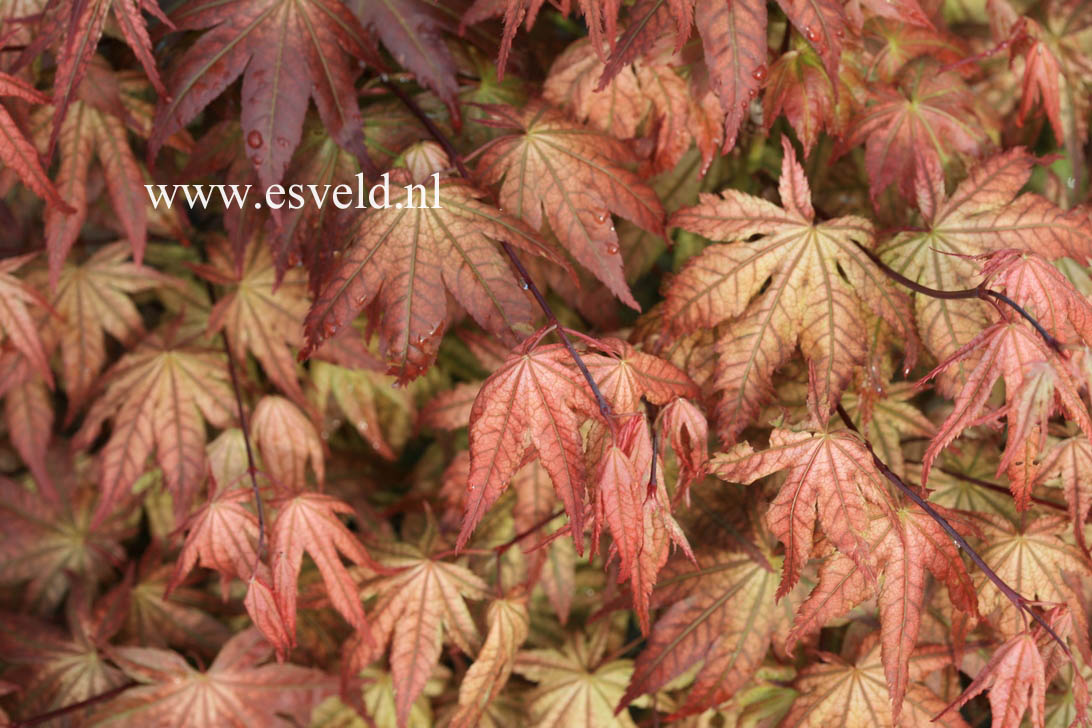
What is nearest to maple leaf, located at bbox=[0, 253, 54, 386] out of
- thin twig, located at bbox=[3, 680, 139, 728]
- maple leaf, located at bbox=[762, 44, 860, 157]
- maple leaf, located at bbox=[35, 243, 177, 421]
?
maple leaf, located at bbox=[35, 243, 177, 421]

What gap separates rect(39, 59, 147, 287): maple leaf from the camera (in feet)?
3.91

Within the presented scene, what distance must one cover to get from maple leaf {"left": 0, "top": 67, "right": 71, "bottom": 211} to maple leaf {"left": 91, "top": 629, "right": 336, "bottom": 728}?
727 mm

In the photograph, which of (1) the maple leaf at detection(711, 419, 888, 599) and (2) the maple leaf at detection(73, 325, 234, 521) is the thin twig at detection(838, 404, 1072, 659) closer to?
(1) the maple leaf at detection(711, 419, 888, 599)

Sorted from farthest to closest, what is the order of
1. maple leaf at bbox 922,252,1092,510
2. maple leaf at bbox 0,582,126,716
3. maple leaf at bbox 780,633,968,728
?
maple leaf at bbox 0,582,126,716 → maple leaf at bbox 780,633,968,728 → maple leaf at bbox 922,252,1092,510

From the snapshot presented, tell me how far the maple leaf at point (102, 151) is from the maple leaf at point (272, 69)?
0.63 feet

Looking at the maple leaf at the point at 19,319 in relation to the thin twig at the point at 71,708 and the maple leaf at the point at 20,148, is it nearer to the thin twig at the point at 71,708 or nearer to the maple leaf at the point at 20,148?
the maple leaf at the point at 20,148

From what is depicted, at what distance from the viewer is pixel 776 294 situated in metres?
1.01

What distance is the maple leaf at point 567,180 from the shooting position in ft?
3.41

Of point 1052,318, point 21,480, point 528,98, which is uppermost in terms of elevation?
point 528,98

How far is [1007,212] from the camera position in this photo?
1.02 meters

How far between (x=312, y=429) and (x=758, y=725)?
31.5 inches

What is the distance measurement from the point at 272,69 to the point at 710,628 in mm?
925

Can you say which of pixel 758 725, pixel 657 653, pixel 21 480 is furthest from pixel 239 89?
pixel 758 725

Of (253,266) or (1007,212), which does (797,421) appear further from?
(253,266)
